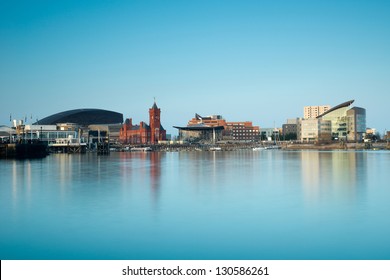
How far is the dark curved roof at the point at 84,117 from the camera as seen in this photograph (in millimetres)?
105750

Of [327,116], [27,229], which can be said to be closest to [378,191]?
[27,229]

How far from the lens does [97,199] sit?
43.2 ft

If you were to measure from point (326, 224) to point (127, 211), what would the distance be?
193 inches

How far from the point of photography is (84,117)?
109 metres

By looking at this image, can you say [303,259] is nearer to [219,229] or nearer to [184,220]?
[219,229]

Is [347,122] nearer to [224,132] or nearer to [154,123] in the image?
[224,132]

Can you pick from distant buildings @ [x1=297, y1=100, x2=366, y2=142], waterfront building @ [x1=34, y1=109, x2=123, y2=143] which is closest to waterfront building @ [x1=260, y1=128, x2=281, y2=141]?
distant buildings @ [x1=297, y1=100, x2=366, y2=142]

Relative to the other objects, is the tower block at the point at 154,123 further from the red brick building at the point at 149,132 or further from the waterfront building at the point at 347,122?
the waterfront building at the point at 347,122

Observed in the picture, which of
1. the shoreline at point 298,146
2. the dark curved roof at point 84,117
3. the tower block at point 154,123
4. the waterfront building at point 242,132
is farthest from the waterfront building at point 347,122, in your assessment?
the dark curved roof at point 84,117

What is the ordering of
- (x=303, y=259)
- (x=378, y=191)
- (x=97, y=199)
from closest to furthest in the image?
(x=303, y=259)
(x=97, y=199)
(x=378, y=191)

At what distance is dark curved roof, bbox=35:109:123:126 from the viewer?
347 ft

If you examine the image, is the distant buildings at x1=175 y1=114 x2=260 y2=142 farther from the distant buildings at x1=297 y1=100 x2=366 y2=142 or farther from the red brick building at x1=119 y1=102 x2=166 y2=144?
the distant buildings at x1=297 y1=100 x2=366 y2=142

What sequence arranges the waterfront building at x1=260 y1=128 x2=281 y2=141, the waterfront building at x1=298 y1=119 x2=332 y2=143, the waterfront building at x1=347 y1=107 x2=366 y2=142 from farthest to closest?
the waterfront building at x1=260 y1=128 x2=281 y2=141 < the waterfront building at x1=298 y1=119 x2=332 y2=143 < the waterfront building at x1=347 y1=107 x2=366 y2=142
